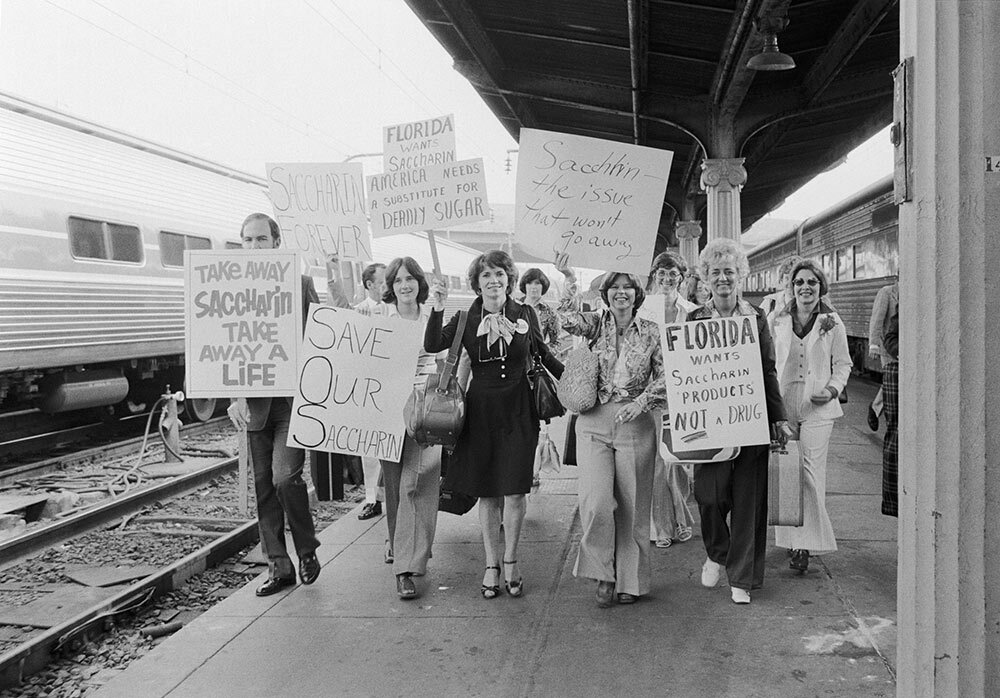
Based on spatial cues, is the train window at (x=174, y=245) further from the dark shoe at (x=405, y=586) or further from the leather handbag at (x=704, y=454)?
the leather handbag at (x=704, y=454)

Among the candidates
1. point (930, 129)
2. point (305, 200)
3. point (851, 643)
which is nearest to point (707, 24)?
point (305, 200)

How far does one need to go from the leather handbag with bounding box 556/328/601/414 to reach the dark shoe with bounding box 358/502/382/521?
2.67 meters

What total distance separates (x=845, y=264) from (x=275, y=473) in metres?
14.5

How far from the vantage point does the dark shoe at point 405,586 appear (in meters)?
5.01

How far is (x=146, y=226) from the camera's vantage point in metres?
12.5

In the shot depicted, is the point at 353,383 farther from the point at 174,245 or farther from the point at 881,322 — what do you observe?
the point at 174,245

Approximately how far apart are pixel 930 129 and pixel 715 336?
2.46 meters

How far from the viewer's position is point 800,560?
16.9ft

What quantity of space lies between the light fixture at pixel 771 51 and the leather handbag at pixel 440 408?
13.8 feet

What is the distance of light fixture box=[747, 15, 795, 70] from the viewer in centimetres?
747

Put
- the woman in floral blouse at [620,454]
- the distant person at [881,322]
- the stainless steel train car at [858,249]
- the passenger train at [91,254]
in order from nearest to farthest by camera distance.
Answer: the woman in floral blouse at [620,454] < the distant person at [881,322] < the passenger train at [91,254] < the stainless steel train car at [858,249]

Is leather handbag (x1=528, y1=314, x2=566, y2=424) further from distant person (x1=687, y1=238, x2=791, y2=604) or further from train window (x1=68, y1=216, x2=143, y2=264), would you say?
train window (x1=68, y1=216, x2=143, y2=264)

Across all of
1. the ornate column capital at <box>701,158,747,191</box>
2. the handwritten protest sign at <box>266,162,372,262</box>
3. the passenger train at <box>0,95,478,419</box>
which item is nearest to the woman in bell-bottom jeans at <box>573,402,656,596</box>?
the handwritten protest sign at <box>266,162,372,262</box>

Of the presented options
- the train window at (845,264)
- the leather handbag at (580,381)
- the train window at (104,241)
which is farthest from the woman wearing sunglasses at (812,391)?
the train window at (845,264)
